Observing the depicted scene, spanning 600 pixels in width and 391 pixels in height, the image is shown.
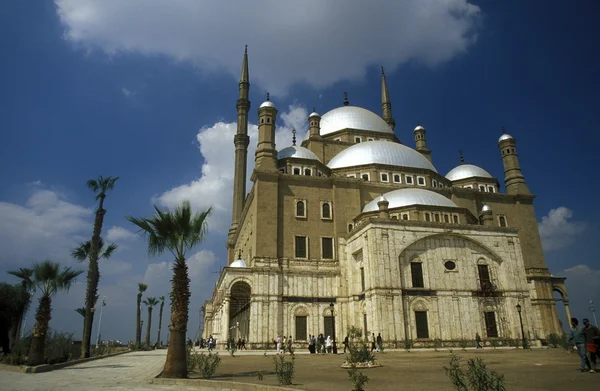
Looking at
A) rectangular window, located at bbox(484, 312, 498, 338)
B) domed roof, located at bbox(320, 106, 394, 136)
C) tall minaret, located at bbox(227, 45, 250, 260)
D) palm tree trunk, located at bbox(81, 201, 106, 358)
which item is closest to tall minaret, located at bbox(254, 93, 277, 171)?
tall minaret, located at bbox(227, 45, 250, 260)

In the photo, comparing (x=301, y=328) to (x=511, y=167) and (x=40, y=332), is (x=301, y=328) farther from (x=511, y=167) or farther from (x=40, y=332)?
(x=511, y=167)

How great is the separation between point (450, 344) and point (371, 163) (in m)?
16.4

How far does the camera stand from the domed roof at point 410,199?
32.2m

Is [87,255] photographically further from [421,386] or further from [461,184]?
→ [461,184]

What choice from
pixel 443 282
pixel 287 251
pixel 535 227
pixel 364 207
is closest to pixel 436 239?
pixel 443 282

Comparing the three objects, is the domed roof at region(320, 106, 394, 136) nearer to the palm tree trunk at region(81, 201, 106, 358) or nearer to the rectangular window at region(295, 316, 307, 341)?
the rectangular window at region(295, 316, 307, 341)

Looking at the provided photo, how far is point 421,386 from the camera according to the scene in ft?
29.4

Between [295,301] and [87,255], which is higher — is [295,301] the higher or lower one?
the lower one

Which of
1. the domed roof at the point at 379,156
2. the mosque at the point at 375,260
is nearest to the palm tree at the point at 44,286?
the mosque at the point at 375,260

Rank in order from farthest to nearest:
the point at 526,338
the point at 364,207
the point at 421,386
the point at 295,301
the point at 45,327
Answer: the point at 364,207, the point at 295,301, the point at 526,338, the point at 45,327, the point at 421,386

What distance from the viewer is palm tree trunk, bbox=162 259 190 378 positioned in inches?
445

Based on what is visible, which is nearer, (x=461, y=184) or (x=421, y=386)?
(x=421, y=386)

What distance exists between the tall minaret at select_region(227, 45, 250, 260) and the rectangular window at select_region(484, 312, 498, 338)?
2497 cm

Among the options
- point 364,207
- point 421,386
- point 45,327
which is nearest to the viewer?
point 421,386
